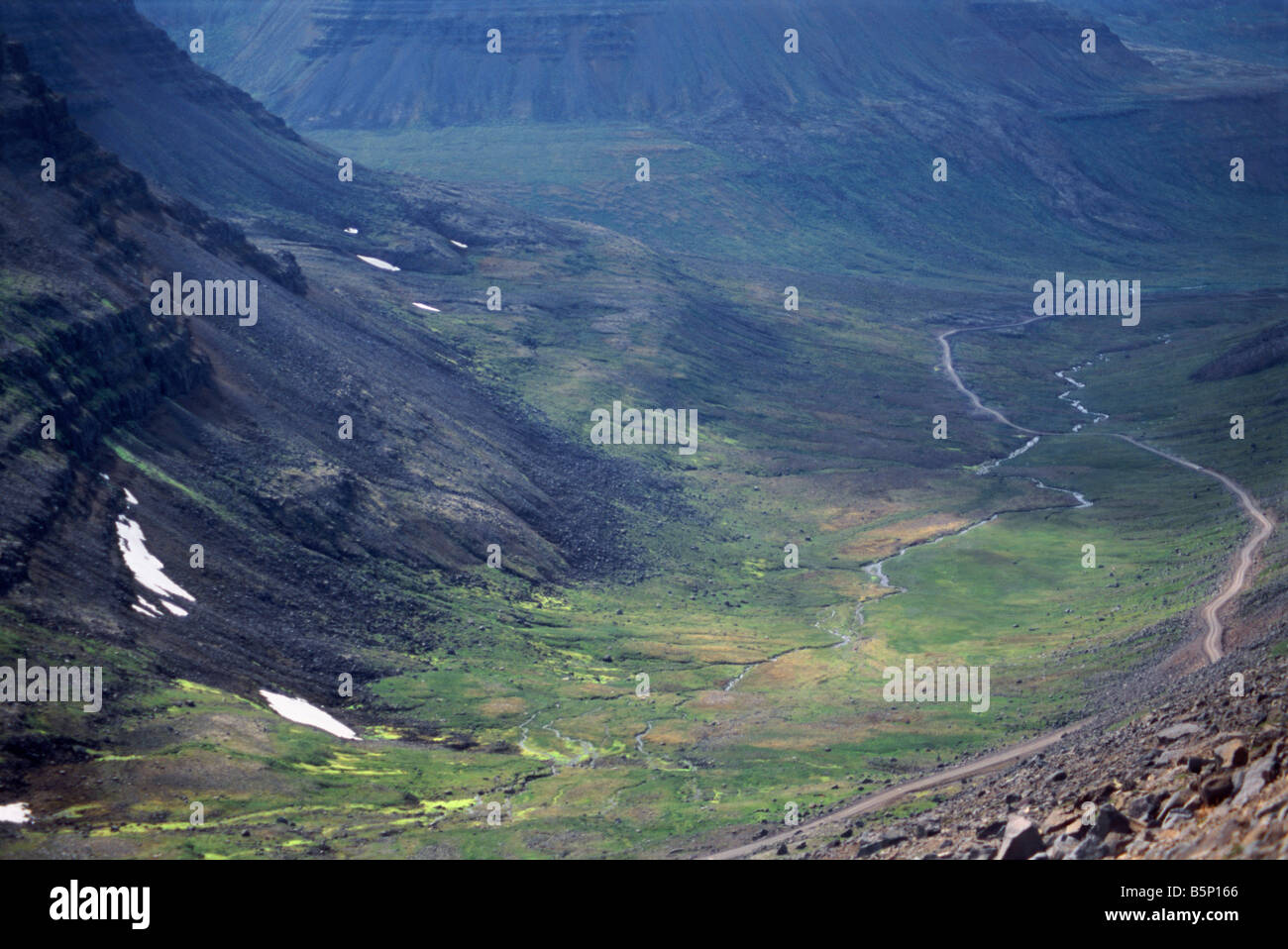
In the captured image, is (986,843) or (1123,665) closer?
(986,843)

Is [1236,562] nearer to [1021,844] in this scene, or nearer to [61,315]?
[1021,844]

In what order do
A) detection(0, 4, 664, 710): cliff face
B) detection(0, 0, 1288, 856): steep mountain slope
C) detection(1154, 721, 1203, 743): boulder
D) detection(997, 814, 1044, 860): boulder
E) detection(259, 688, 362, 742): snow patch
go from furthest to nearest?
detection(0, 4, 664, 710): cliff face
detection(259, 688, 362, 742): snow patch
detection(0, 0, 1288, 856): steep mountain slope
detection(1154, 721, 1203, 743): boulder
detection(997, 814, 1044, 860): boulder

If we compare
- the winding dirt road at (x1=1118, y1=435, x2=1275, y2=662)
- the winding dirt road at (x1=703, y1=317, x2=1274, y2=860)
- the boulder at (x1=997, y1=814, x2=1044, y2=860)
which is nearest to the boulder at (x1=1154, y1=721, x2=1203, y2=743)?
the boulder at (x1=997, y1=814, x2=1044, y2=860)

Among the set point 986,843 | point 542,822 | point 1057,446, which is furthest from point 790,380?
point 986,843

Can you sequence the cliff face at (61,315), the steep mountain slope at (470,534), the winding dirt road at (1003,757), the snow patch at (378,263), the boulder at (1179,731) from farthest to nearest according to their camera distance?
the snow patch at (378,263) → the cliff face at (61,315) → the steep mountain slope at (470,534) → the winding dirt road at (1003,757) → the boulder at (1179,731)

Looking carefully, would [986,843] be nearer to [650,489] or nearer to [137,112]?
[650,489]

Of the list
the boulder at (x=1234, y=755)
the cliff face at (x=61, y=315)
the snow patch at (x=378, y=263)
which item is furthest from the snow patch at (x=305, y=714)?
the snow patch at (x=378, y=263)

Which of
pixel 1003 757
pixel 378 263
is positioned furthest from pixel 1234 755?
pixel 378 263

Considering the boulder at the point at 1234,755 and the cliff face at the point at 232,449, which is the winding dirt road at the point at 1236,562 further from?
the cliff face at the point at 232,449

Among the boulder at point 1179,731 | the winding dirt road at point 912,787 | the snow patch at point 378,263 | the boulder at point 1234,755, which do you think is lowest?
the winding dirt road at point 912,787

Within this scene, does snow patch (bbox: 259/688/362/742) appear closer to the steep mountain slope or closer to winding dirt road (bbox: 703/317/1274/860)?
the steep mountain slope

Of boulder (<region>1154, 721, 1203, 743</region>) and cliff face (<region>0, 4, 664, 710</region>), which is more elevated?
cliff face (<region>0, 4, 664, 710</region>)
